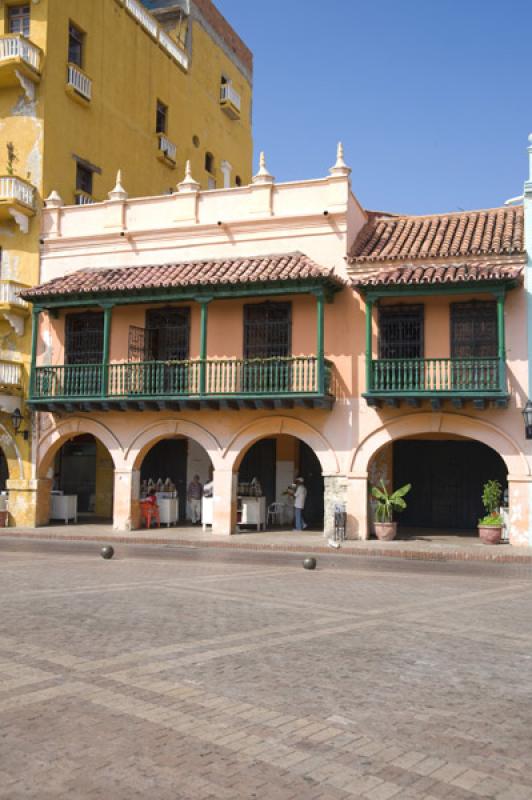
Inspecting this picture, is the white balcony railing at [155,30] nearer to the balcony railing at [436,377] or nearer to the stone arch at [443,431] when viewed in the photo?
the balcony railing at [436,377]

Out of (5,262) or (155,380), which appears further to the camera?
(5,262)

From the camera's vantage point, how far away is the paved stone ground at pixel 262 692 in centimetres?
464

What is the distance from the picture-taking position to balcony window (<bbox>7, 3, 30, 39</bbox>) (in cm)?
2473

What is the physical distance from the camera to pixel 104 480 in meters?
26.5

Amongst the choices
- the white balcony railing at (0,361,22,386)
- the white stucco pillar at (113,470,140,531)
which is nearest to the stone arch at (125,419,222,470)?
the white stucco pillar at (113,470,140,531)

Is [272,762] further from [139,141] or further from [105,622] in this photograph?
[139,141]

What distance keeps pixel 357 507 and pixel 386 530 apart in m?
1.01

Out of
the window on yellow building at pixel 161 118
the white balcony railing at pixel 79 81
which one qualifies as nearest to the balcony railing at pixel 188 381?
the white balcony railing at pixel 79 81

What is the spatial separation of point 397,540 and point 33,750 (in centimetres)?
1557

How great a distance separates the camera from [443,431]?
19672 millimetres

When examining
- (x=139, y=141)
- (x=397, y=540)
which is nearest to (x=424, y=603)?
(x=397, y=540)

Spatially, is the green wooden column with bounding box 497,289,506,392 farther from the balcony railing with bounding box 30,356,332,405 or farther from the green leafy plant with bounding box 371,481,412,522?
the balcony railing with bounding box 30,356,332,405

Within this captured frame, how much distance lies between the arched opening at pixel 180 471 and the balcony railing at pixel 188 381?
3.56m

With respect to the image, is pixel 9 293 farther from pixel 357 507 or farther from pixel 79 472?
pixel 357 507
